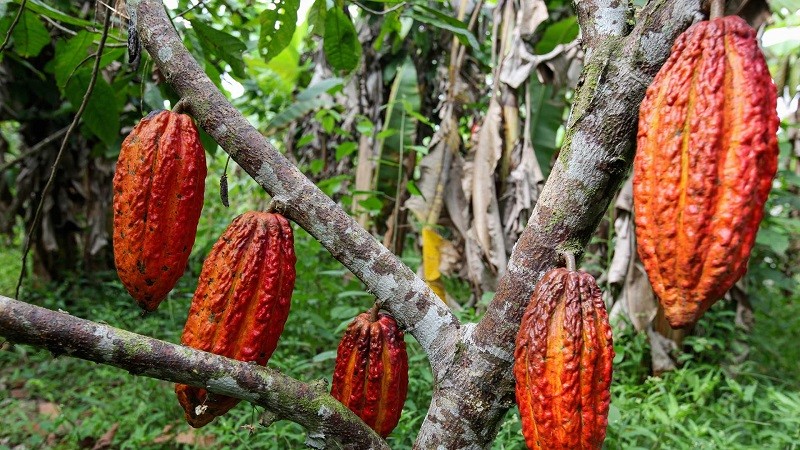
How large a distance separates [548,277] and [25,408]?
2841 millimetres

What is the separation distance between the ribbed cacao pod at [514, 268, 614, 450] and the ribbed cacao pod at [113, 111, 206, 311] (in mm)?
579

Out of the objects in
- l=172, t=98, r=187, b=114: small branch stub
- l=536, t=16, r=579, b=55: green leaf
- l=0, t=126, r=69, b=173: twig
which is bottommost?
l=0, t=126, r=69, b=173: twig

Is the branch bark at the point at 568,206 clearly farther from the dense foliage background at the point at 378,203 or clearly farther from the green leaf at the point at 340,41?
the green leaf at the point at 340,41

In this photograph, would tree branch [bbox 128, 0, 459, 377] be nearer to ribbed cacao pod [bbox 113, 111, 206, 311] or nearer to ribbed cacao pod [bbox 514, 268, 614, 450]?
ribbed cacao pod [bbox 113, 111, 206, 311]

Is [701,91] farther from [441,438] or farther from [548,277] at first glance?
[441,438]

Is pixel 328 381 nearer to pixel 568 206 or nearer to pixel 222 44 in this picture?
pixel 222 44

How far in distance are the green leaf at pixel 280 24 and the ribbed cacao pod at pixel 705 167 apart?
111 cm

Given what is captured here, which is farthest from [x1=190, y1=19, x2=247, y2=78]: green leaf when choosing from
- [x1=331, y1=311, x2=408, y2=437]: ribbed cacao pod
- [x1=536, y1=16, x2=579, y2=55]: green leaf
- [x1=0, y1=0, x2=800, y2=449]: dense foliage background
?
[x1=536, y1=16, x2=579, y2=55]: green leaf

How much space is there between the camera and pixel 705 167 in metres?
0.66

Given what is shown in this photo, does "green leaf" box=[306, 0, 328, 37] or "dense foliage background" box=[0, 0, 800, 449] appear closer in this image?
"green leaf" box=[306, 0, 328, 37]

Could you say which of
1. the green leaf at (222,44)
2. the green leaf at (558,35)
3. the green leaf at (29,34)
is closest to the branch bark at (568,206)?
the green leaf at (222,44)

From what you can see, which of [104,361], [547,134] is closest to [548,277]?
[104,361]

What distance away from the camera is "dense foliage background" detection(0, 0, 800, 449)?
5.96ft

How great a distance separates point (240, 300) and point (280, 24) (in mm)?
921
